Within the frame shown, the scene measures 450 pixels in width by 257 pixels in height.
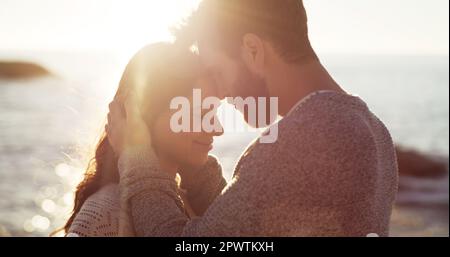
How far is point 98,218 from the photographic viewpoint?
3201 mm

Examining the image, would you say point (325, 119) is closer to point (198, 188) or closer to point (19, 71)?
point (198, 188)

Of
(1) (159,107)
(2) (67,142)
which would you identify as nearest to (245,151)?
(1) (159,107)

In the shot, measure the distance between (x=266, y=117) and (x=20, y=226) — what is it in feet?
43.4

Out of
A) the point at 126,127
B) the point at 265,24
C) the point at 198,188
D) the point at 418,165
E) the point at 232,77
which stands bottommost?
the point at 198,188

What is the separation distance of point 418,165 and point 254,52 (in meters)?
20.7

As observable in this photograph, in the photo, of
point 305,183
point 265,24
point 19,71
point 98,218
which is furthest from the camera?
point 19,71

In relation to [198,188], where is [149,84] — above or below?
above

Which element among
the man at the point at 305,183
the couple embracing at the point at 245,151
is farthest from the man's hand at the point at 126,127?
the man at the point at 305,183

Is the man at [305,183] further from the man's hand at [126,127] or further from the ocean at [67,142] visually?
the ocean at [67,142]

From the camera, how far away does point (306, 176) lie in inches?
103

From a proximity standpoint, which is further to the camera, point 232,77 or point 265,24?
point 232,77

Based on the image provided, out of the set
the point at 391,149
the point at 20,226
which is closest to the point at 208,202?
the point at 391,149

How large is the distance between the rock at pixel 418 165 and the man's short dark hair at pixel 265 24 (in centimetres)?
1848
